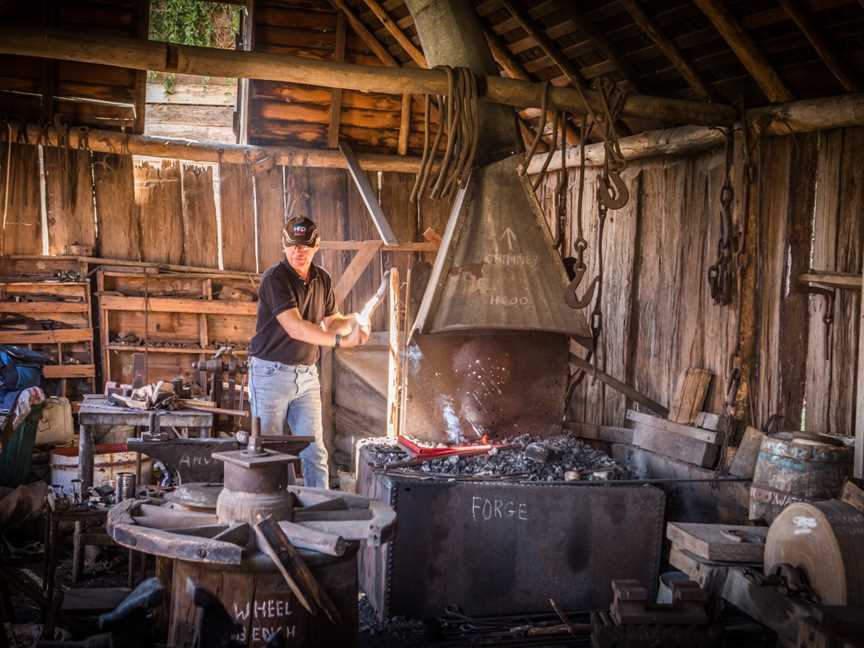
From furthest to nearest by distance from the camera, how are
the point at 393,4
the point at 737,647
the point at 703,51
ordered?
the point at 393,4, the point at 703,51, the point at 737,647

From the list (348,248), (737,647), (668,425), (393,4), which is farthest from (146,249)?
(737,647)

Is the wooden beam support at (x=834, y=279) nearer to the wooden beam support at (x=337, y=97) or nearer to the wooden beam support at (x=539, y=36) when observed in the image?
the wooden beam support at (x=539, y=36)

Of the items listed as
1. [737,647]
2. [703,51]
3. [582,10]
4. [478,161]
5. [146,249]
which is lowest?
[737,647]

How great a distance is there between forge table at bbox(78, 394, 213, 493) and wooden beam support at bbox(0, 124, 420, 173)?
299cm

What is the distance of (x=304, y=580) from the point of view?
10.2ft

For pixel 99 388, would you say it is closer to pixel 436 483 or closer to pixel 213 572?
pixel 436 483

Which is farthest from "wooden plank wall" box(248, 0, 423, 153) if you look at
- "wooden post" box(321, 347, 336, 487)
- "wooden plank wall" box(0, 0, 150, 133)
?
"wooden post" box(321, 347, 336, 487)

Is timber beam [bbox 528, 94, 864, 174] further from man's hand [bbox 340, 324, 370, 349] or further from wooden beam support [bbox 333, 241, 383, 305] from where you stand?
wooden beam support [bbox 333, 241, 383, 305]

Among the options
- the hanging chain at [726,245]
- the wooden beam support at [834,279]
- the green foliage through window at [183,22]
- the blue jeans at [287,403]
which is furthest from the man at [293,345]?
the green foliage through window at [183,22]

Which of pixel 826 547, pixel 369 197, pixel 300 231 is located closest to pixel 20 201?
pixel 369 197

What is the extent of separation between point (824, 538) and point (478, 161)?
3.53m

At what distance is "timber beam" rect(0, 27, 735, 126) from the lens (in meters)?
4.37

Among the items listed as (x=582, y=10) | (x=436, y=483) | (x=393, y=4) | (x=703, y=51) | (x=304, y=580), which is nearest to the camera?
(x=304, y=580)

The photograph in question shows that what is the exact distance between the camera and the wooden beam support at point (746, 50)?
532cm
